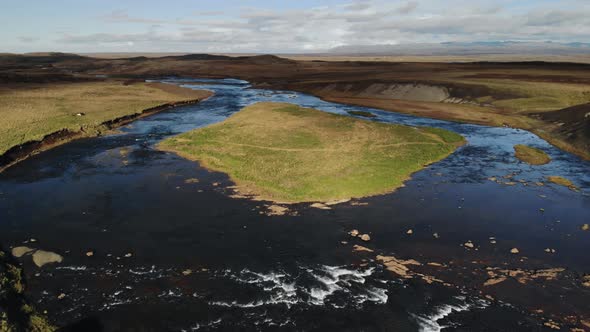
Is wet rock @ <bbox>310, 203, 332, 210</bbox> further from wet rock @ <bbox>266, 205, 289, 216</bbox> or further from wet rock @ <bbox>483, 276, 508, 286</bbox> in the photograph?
wet rock @ <bbox>483, 276, 508, 286</bbox>

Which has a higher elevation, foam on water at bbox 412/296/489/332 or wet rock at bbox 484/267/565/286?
wet rock at bbox 484/267/565/286

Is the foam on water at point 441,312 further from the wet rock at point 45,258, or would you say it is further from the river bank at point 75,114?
the river bank at point 75,114

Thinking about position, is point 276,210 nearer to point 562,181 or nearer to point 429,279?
point 429,279

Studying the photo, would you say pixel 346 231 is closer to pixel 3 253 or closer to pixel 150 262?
pixel 150 262

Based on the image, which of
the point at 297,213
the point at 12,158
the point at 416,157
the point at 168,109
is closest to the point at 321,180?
the point at 297,213

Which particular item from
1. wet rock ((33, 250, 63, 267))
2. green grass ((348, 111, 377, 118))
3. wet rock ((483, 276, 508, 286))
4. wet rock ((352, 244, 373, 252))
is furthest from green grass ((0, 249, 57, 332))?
green grass ((348, 111, 377, 118))

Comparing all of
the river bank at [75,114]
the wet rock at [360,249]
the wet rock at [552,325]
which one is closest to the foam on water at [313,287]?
the wet rock at [360,249]

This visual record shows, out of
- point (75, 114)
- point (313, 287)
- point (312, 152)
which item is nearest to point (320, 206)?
point (313, 287)
